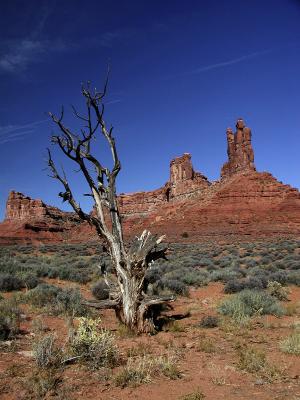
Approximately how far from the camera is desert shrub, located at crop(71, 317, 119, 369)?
19.9 feet

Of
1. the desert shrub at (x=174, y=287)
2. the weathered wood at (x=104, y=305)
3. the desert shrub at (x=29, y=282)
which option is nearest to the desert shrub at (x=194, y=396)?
the weathered wood at (x=104, y=305)

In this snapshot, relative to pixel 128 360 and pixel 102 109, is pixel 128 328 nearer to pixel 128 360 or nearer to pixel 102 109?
pixel 128 360

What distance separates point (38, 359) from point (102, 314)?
4982 mm

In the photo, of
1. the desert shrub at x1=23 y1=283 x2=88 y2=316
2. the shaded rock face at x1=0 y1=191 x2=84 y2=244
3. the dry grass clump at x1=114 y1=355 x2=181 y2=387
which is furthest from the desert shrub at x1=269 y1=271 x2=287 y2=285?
the shaded rock face at x1=0 y1=191 x2=84 y2=244

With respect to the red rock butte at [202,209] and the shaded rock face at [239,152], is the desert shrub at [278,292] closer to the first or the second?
the red rock butte at [202,209]

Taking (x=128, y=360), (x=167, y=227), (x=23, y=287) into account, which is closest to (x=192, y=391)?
(x=128, y=360)

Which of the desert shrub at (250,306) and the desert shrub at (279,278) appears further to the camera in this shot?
the desert shrub at (279,278)

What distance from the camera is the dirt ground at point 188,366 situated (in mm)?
5168

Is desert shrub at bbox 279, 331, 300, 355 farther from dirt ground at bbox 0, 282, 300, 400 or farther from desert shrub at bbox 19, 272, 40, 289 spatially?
desert shrub at bbox 19, 272, 40, 289

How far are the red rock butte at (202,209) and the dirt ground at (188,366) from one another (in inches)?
1926

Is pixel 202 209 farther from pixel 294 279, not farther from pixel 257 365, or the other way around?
pixel 257 365

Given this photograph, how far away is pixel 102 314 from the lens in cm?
1076

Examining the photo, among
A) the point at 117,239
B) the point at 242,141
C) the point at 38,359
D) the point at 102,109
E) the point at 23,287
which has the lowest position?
the point at 38,359

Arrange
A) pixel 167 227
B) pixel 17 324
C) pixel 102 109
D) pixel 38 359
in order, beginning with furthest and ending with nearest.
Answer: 1. pixel 167 227
2. pixel 102 109
3. pixel 17 324
4. pixel 38 359
